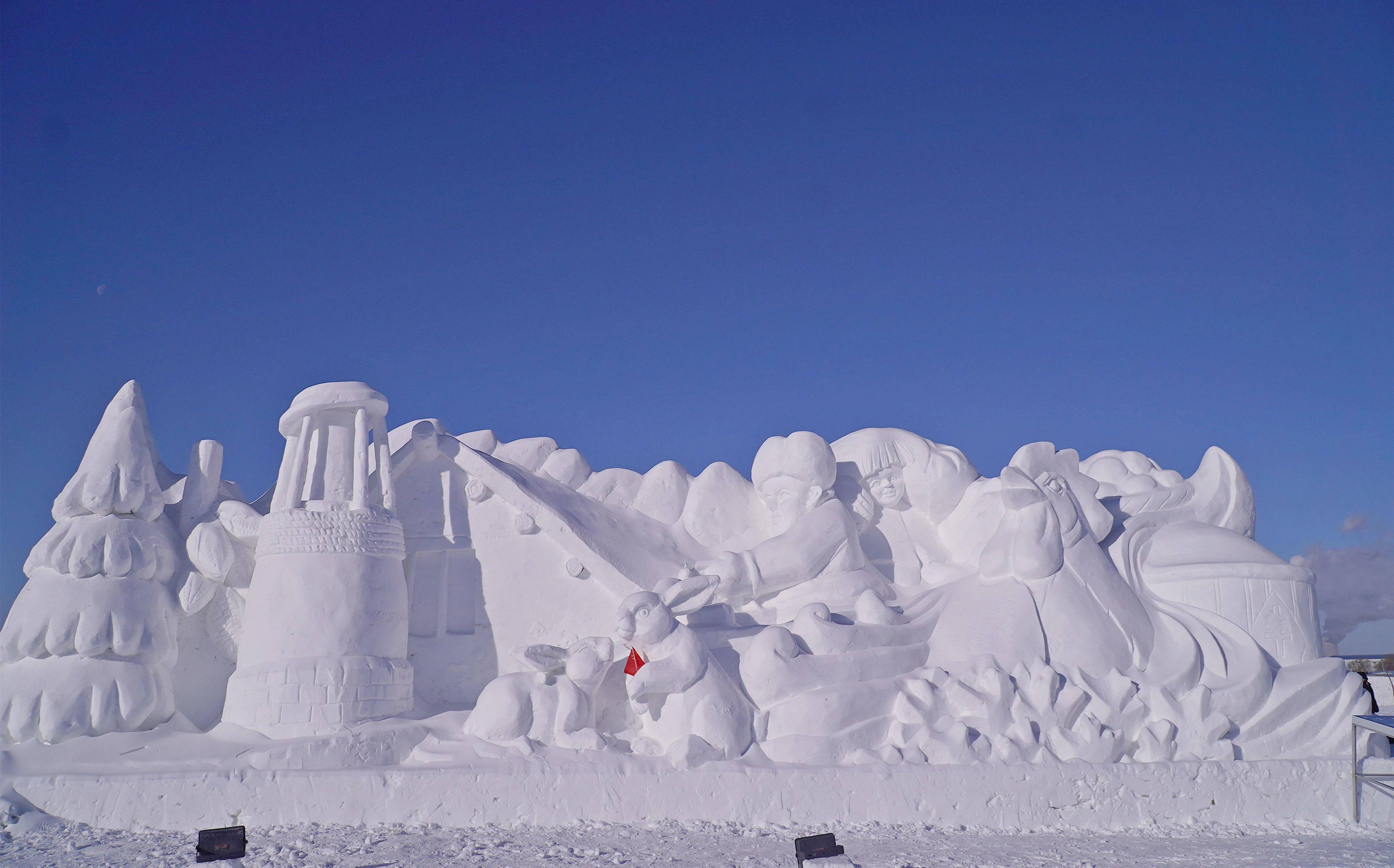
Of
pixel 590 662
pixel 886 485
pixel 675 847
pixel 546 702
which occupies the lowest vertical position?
pixel 675 847

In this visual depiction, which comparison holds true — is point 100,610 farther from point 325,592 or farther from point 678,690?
point 678,690

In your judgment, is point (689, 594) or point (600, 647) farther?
point (689, 594)

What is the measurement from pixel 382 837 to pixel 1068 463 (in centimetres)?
573

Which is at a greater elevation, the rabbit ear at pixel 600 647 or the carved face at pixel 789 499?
the carved face at pixel 789 499

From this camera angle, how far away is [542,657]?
587cm

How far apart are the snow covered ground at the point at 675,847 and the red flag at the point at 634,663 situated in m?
0.87

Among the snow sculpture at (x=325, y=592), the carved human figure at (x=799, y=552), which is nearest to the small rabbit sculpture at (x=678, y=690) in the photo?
the carved human figure at (x=799, y=552)

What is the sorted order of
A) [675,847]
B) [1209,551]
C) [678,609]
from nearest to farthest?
[675,847]
[678,609]
[1209,551]

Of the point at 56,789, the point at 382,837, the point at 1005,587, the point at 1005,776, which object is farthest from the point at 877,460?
the point at 56,789

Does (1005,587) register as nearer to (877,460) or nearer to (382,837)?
(877,460)

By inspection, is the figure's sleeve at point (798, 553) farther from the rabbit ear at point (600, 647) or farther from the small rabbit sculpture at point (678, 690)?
the rabbit ear at point (600, 647)

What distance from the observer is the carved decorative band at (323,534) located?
6062 mm

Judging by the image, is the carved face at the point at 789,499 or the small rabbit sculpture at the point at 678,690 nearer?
the small rabbit sculpture at the point at 678,690

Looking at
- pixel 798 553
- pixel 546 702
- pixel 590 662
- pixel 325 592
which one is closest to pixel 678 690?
pixel 590 662
